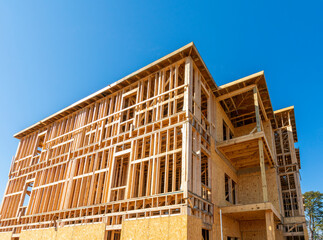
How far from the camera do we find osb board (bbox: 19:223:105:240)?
15.6 m

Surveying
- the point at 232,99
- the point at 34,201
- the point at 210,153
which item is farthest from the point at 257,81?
the point at 34,201

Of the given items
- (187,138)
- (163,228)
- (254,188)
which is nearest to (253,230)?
(254,188)

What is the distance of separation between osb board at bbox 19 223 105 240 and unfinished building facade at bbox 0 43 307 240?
0.06 meters

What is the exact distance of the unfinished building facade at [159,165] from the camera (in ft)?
47.7

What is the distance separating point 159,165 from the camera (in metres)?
15.4

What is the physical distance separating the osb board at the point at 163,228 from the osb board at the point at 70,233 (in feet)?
7.46

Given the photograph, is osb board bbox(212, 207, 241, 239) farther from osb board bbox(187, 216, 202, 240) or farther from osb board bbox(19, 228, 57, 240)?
osb board bbox(19, 228, 57, 240)

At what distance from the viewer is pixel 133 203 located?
1495 cm

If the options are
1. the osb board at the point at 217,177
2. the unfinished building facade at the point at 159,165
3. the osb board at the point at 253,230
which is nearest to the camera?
the unfinished building facade at the point at 159,165

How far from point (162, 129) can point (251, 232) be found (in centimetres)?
1089

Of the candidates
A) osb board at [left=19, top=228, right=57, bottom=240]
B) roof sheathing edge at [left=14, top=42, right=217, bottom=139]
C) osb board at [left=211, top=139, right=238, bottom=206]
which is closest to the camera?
osb board at [left=211, top=139, right=238, bottom=206]

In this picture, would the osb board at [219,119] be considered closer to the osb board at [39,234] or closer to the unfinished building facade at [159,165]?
the unfinished building facade at [159,165]

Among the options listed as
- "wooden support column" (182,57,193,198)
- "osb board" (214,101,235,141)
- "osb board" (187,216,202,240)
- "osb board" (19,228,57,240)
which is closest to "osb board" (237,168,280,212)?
"osb board" (214,101,235,141)

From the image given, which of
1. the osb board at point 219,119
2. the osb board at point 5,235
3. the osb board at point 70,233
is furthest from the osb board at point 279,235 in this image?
the osb board at point 5,235
